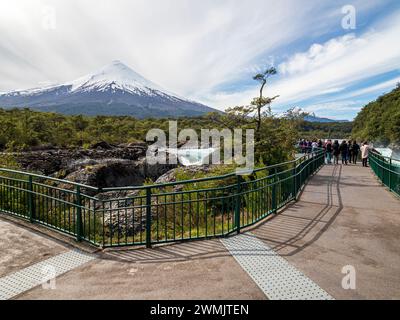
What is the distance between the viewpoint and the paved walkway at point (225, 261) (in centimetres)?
361

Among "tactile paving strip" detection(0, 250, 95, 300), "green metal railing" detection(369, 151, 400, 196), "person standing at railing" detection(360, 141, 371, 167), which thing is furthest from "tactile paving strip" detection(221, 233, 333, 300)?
"person standing at railing" detection(360, 141, 371, 167)

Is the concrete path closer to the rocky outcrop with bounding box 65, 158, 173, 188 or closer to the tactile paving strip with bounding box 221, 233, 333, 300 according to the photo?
the tactile paving strip with bounding box 221, 233, 333, 300

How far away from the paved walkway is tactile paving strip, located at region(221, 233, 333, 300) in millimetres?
109

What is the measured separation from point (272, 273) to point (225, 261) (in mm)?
712

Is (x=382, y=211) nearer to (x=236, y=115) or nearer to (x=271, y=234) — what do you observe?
(x=271, y=234)

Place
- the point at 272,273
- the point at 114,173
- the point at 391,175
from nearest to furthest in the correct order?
the point at 272,273 < the point at 391,175 < the point at 114,173

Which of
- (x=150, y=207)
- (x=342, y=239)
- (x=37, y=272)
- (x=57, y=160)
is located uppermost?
(x=150, y=207)

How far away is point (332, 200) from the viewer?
343 inches

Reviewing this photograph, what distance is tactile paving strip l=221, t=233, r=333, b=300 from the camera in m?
3.51

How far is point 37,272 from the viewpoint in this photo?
4.18 metres

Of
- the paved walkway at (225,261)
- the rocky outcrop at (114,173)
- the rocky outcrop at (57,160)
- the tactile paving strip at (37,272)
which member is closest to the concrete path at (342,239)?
the paved walkway at (225,261)

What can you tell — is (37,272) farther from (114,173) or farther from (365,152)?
(365,152)

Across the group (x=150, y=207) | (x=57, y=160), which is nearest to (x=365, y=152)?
(x=150, y=207)
